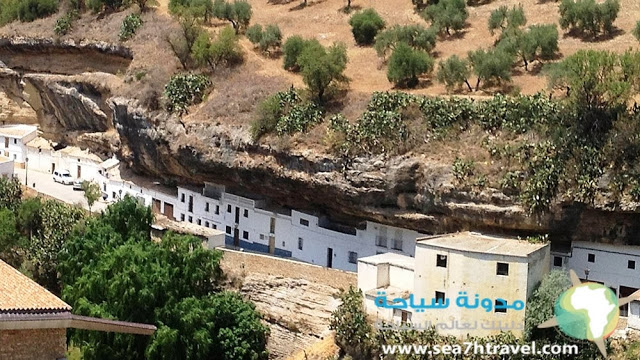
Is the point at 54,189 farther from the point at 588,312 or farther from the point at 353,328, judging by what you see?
the point at 588,312

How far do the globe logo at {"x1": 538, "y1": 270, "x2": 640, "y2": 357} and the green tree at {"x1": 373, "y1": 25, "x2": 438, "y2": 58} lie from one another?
18.0m

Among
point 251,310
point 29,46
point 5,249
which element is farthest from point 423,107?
point 29,46

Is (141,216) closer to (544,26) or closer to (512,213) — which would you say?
(512,213)

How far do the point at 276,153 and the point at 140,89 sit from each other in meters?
10.9

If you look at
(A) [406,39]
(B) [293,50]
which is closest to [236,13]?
(B) [293,50]

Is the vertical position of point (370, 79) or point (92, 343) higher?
point (370, 79)

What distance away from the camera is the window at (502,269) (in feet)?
83.7

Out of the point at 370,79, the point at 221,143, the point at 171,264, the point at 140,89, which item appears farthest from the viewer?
the point at 140,89

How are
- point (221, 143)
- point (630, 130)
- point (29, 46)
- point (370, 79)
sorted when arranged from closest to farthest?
point (630, 130)
point (221, 143)
point (370, 79)
point (29, 46)

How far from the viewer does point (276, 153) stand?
34094mm

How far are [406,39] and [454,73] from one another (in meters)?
6.00

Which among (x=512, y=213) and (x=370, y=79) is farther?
(x=370, y=79)

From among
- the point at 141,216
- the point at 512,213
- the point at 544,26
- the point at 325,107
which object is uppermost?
the point at 544,26

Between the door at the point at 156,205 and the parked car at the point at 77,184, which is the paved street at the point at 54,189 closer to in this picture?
the parked car at the point at 77,184
